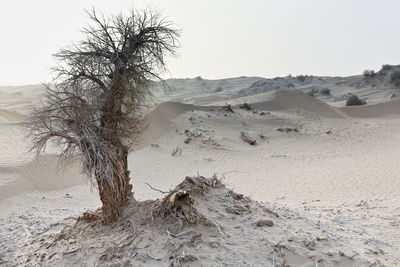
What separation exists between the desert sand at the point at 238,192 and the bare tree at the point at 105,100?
2.35 feet

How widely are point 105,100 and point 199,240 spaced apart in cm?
254

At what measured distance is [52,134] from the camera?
603 centimetres

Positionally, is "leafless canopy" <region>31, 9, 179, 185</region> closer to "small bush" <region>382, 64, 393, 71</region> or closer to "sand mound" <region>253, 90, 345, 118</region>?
"sand mound" <region>253, 90, 345, 118</region>

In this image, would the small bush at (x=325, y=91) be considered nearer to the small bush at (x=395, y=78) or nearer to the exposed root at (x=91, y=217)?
the small bush at (x=395, y=78)

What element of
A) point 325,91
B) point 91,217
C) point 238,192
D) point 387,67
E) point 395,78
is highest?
point 387,67

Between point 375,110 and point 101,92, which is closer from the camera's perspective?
point 101,92

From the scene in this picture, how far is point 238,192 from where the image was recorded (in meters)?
11.6

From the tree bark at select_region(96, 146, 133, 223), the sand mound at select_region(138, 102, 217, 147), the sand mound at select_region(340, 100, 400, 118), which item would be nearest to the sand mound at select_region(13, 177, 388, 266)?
the tree bark at select_region(96, 146, 133, 223)

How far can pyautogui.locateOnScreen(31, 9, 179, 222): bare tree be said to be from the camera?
19.7ft

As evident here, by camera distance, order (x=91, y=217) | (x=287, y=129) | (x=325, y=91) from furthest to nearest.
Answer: (x=325, y=91)
(x=287, y=129)
(x=91, y=217)

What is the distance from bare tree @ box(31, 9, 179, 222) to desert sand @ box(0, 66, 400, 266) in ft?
2.35

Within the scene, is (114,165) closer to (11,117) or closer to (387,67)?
(11,117)

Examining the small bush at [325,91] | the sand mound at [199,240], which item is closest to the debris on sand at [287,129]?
the sand mound at [199,240]

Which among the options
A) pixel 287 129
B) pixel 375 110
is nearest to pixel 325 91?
pixel 375 110
